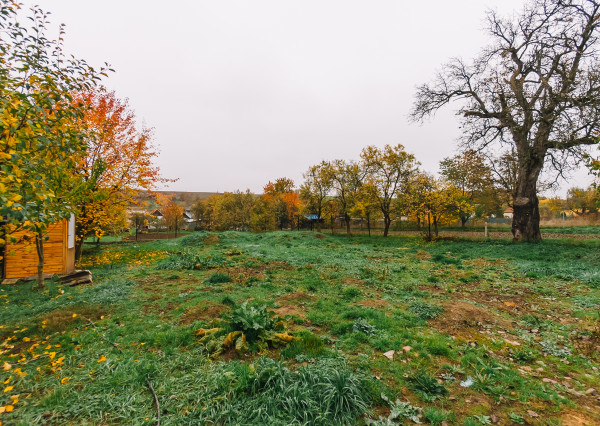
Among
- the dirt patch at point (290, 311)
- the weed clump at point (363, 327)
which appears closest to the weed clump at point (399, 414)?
the weed clump at point (363, 327)

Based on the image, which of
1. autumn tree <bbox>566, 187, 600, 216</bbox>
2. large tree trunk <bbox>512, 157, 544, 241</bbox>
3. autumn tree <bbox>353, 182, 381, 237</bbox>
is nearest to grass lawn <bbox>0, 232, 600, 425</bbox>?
large tree trunk <bbox>512, 157, 544, 241</bbox>

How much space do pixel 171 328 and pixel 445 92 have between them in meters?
20.0

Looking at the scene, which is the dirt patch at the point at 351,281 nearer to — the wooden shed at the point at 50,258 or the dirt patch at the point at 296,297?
the dirt patch at the point at 296,297

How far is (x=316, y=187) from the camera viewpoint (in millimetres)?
32281

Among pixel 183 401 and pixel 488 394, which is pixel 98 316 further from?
pixel 488 394

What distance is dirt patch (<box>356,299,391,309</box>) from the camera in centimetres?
615

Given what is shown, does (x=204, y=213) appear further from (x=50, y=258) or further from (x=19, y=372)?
(x=19, y=372)

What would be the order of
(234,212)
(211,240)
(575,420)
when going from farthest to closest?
(234,212) → (211,240) → (575,420)

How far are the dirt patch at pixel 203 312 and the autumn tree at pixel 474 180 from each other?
30.3 meters

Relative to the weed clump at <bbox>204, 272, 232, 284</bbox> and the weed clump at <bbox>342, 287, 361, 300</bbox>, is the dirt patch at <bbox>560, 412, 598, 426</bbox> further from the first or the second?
the weed clump at <bbox>204, 272, 232, 284</bbox>

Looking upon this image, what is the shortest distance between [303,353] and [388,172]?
24851mm

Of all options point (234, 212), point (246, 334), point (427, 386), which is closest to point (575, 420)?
point (427, 386)

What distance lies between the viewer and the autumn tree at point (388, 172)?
2552 cm

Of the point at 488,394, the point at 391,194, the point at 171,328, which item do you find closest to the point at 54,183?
the point at 171,328
